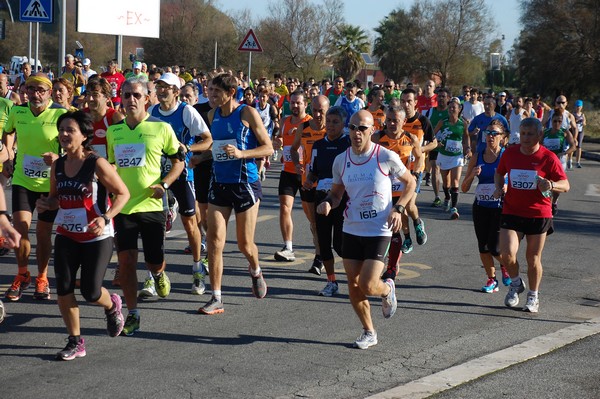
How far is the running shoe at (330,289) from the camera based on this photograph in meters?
8.98

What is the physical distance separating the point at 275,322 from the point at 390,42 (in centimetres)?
7330

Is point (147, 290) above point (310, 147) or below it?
below

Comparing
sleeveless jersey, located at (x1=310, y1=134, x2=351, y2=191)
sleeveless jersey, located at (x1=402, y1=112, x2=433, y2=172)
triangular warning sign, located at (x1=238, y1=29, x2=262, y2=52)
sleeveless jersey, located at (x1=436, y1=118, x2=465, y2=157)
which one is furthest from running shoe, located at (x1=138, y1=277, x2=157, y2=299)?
triangular warning sign, located at (x1=238, y1=29, x2=262, y2=52)

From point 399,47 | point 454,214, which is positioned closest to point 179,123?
point 454,214

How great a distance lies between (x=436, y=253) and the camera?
11.6 metres

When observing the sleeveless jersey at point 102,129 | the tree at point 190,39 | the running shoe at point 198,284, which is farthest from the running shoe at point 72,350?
the tree at point 190,39

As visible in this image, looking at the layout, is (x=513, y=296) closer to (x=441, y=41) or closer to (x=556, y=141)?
(x=556, y=141)

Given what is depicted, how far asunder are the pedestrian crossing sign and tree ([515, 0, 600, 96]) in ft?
124

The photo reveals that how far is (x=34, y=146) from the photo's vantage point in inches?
333

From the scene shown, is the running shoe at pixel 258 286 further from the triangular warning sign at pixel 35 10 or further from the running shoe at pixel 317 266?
the triangular warning sign at pixel 35 10

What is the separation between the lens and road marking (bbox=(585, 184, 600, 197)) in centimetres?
1970

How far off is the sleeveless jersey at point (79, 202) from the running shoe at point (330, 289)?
285cm

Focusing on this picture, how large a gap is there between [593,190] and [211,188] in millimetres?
14246

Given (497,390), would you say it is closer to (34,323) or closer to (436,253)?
(34,323)
